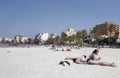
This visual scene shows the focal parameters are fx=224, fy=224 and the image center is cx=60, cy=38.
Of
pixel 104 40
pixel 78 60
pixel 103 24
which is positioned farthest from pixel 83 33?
pixel 78 60

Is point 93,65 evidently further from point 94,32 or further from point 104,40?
point 104,40

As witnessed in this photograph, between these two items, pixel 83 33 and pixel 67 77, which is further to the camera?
pixel 83 33

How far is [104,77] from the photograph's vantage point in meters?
7.26

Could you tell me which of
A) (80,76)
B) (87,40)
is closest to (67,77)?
(80,76)

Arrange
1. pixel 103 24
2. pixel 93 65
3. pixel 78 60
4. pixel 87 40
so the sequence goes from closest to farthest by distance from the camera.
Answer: pixel 93 65 → pixel 78 60 → pixel 87 40 → pixel 103 24

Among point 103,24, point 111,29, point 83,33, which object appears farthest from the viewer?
point 103,24

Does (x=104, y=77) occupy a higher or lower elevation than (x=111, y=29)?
lower

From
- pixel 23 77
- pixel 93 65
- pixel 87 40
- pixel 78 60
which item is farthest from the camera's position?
pixel 87 40

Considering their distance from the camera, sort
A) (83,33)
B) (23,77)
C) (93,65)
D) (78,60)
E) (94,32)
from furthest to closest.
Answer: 1. (83,33)
2. (94,32)
3. (78,60)
4. (93,65)
5. (23,77)

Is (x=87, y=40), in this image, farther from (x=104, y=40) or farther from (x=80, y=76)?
(x=80, y=76)

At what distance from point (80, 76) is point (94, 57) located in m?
3.54

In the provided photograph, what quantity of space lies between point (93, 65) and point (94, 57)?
433 millimetres

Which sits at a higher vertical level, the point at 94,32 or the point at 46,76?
the point at 94,32

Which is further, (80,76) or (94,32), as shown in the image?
(94,32)
